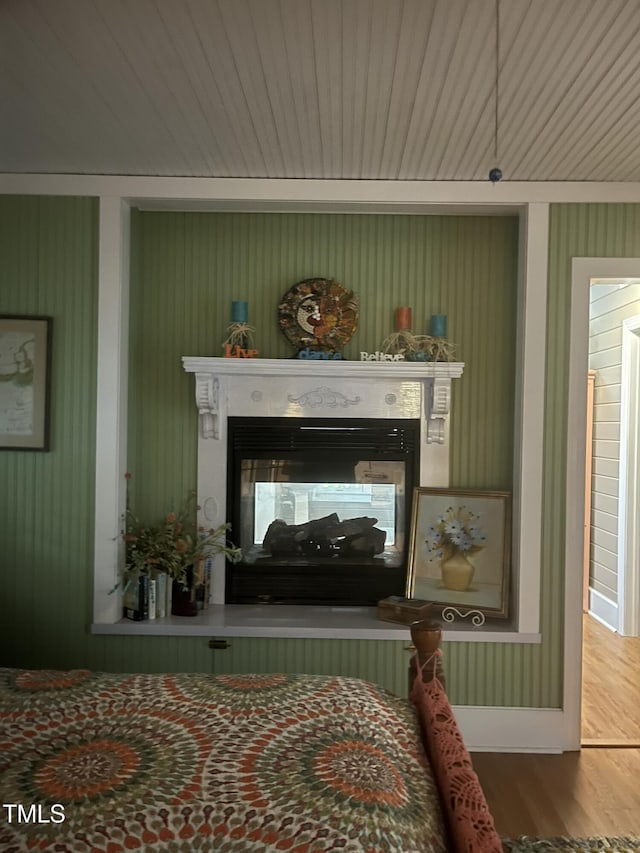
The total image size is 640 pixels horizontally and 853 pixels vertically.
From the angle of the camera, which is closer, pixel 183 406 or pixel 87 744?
pixel 87 744

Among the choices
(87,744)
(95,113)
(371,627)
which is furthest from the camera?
(371,627)

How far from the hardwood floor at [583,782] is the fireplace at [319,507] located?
1.00m

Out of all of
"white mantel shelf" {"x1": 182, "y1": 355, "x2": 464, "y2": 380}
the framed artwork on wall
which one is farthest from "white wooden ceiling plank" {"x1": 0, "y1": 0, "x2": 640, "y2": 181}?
"white mantel shelf" {"x1": 182, "y1": 355, "x2": 464, "y2": 380}

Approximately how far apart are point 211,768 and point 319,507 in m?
2.30

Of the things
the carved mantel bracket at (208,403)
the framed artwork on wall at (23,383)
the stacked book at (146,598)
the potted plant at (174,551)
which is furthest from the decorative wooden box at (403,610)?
the framed artwork on wall at (23,383)

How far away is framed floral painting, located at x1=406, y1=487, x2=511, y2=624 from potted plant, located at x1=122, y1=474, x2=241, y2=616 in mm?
945

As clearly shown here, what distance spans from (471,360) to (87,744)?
267 centimetres

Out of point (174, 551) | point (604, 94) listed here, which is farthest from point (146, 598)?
point (604, 94)

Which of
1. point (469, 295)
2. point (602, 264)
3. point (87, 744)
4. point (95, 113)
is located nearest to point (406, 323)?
point (469, 295)

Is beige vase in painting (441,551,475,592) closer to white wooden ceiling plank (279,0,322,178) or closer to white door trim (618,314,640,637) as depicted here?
white wooden ceiling plank (279,0,322,178)

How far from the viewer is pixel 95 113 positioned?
8.64ft

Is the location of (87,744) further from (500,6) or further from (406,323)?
(406,323)

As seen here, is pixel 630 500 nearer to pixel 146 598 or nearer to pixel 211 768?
pixel 146 598

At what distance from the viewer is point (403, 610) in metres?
3.34
